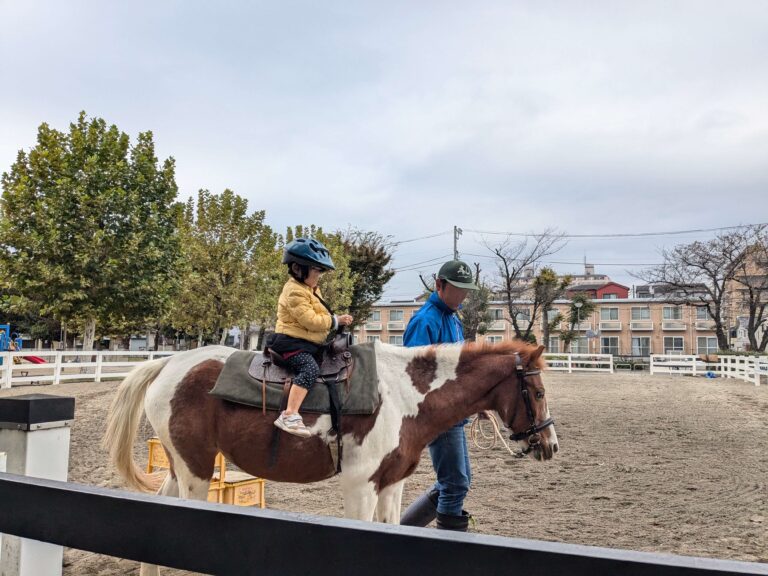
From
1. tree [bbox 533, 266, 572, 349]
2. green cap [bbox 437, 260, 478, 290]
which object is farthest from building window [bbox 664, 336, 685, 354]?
green cap [bbox 437, 260, 478, 290]

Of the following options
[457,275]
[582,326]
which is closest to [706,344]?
[582,326]

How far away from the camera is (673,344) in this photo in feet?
174

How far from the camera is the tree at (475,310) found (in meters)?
34.6

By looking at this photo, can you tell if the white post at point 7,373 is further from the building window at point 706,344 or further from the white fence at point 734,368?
the building window at point 706,344

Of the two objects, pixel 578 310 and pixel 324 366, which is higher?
pixel 578 310

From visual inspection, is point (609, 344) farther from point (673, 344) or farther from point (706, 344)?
point (706, 344)

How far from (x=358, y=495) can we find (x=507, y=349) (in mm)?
1414

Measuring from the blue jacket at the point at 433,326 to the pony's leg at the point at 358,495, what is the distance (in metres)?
1.13

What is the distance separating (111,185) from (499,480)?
1928cm

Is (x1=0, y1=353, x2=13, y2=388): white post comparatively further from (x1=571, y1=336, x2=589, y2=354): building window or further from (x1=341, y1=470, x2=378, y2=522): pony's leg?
(x1=571, y1=336, x2=589, y2=354): building window

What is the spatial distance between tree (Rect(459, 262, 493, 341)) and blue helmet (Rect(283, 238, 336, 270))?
1152 inches

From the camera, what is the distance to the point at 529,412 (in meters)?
3.66

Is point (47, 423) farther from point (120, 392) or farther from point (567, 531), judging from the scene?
point (567, 531)

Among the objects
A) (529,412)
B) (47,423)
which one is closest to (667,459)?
(529,412)
